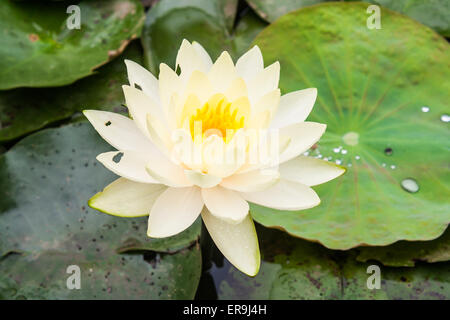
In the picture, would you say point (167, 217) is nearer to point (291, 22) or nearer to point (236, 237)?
point (236, 237)

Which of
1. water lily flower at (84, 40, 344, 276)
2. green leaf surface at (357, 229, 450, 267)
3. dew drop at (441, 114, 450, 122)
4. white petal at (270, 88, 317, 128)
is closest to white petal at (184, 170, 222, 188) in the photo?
water lily flower at (84, 40, 344, 276)

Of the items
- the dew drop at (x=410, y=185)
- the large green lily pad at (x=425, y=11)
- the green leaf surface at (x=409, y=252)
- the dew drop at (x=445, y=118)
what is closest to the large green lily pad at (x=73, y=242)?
the green leaf surface at (x=409, y=252)

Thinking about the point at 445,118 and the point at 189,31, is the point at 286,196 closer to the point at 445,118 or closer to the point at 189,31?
the point at 445,118

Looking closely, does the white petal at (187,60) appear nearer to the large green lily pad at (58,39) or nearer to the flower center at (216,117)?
the flower center at (216,117)

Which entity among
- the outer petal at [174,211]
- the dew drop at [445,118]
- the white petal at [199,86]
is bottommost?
the dew drop at [445,118]

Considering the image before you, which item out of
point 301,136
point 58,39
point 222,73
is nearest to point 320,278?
point 301,136

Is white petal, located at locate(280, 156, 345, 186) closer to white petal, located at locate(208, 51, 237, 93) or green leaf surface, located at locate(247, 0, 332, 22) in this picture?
white petal, located at locate(208, 51, 237, 93)
